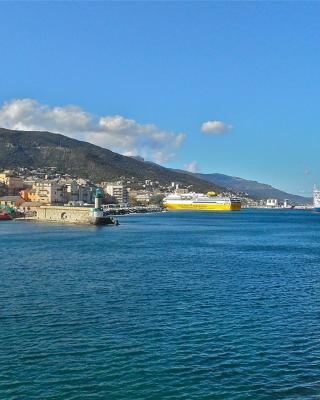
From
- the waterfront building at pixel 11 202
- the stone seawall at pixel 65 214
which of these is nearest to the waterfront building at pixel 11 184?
the waterfront building at pixel 11 202

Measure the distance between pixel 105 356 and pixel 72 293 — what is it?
28.1ft

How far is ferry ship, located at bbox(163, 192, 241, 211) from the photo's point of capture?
182875 millimetres

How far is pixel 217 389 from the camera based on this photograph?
11.7m

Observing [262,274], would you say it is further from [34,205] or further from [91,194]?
[91,194]

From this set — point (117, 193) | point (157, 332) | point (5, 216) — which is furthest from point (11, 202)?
point (157, 332)

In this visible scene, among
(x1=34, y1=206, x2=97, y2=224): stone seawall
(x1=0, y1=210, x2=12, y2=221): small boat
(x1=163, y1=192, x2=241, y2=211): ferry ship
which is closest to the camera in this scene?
(x1=34, y1=206, x2=97, y2=224): stone seawall

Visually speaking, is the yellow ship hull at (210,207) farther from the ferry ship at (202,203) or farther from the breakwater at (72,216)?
the breakwater at (72,216)

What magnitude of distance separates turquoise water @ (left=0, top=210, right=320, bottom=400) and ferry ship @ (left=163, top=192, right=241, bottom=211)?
151980 mm

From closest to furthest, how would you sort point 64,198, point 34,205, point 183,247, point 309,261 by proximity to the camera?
point 309,261, point 183,247, point 34,205, point 64,198

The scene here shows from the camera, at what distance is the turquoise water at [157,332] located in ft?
39.1

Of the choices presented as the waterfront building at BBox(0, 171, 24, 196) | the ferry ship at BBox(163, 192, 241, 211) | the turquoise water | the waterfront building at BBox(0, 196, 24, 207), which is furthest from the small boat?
the ferry ship at BBox(163, 192, 241, 211)

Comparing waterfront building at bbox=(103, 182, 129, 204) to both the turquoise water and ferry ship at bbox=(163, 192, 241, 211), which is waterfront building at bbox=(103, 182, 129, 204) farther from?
the turquoise water

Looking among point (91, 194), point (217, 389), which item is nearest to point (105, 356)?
point (217, 389)

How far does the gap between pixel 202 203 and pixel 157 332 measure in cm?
16815
